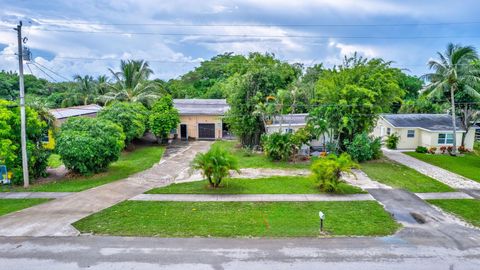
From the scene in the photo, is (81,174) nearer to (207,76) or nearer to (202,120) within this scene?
(202,120)

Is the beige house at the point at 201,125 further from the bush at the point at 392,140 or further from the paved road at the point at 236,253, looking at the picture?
the paved road at the point at 236,253

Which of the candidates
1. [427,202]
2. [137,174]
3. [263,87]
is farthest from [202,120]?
[427,202]

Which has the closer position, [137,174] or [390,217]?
[390,217]

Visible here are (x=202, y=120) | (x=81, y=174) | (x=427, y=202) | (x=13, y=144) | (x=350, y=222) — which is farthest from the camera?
(x=202, y=120)

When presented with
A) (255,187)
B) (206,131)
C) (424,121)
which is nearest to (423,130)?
(424,121)

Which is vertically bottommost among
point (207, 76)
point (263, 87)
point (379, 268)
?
point (379, 268)

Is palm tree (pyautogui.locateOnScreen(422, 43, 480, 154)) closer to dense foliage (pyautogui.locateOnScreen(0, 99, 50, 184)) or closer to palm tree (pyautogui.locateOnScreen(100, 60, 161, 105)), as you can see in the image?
palm tree (pyautogui.locateOnScreen(100, 60, 161, 105))

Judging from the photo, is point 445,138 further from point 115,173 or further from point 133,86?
point 133,86
